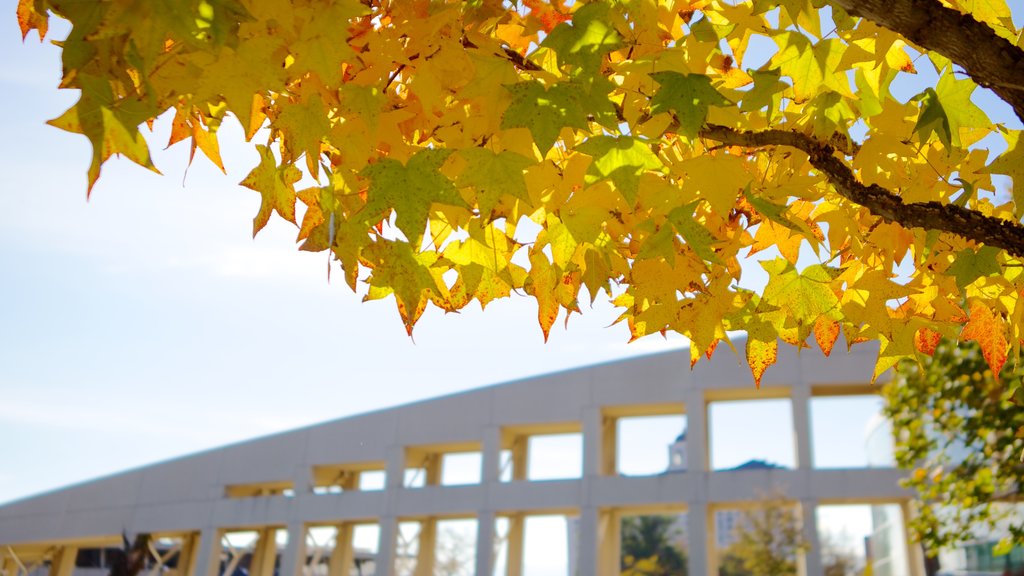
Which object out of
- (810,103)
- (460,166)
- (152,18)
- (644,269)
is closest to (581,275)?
(644,269)

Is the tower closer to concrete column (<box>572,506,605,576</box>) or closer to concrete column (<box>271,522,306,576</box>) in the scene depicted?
concrete column (<box>572,506,605,576</box>)

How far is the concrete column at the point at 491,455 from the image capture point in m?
16.8

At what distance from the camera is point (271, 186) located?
1524mm

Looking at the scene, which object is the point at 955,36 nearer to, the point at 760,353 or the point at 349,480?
the point at 760,353

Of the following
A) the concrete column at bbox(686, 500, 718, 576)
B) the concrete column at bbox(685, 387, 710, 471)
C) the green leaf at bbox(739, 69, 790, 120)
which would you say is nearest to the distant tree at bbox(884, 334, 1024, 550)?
the green leaf at bbox(739, 69, 790, 120)

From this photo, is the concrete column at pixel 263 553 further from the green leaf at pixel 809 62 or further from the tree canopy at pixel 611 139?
the green leaf at pixel 809 62

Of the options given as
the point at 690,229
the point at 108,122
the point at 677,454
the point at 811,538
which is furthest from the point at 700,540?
the point at 677,454

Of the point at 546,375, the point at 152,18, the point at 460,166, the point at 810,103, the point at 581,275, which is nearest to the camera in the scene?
the point at 152,18

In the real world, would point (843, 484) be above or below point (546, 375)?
below

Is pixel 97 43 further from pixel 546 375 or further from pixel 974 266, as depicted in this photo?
pixel 546 375

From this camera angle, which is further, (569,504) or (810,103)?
(569,504)

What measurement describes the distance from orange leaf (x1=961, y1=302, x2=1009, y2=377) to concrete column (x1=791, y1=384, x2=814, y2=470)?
14072 mm

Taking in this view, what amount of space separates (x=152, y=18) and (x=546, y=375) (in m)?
16.5

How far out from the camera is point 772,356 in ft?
5.96
